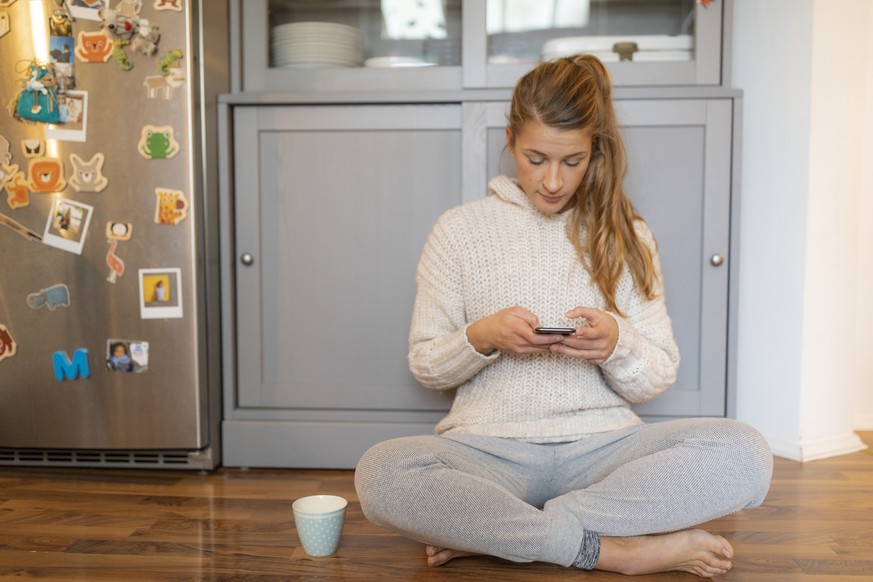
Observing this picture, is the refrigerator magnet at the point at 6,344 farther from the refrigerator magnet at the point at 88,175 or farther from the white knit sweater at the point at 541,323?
the white knit sweater at the point at 541,323

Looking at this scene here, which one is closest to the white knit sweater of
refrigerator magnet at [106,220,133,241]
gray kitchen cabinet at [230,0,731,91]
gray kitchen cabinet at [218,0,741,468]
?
gray kitchen cabinet at [218,0,741,468]

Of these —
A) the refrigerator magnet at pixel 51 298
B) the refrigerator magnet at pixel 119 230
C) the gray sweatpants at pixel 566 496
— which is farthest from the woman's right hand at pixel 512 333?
the refrigerator magnet at pixel 51 298

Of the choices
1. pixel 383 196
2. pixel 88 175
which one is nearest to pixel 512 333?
pixel 383 196

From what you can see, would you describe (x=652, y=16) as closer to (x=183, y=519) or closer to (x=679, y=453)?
(x=679, y=453)

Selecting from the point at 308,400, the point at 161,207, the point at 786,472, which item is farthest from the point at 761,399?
the point at 161,207

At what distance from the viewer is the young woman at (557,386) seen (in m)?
1.23

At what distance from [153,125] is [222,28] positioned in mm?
312

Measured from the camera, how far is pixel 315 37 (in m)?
1.98

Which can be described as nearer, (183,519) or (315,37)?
(183,519)

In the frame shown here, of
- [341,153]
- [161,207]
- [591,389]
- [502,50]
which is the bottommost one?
[591,389]

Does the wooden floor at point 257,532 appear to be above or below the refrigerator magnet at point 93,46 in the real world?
below

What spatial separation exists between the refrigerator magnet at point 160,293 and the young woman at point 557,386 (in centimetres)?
65

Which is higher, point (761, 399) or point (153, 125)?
point (153, 125)

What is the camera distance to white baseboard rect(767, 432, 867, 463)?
198 centimetres
